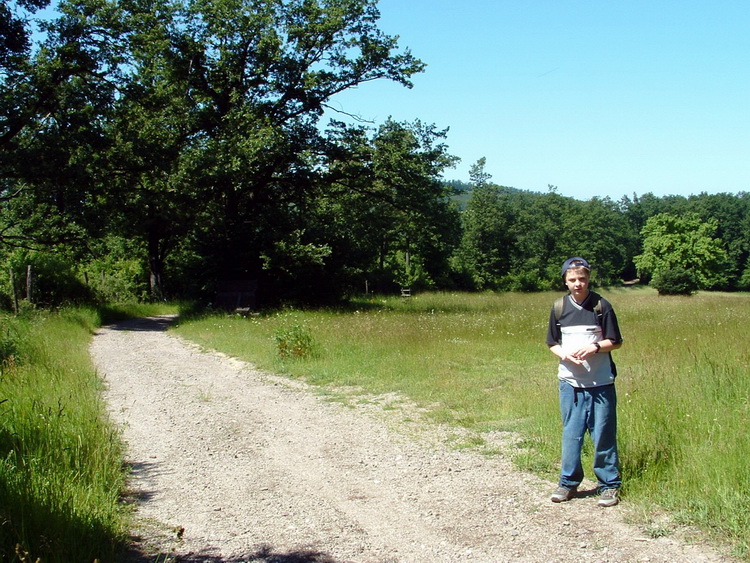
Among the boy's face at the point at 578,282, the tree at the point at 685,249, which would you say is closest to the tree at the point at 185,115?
the boy's face at the point at 578,282

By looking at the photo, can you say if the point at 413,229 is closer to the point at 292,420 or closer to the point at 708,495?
the point at 292,420

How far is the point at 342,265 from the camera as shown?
2659cm

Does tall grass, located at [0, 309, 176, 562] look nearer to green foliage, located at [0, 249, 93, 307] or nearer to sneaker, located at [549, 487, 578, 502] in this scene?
sneaker, located at [549, 487, 578, 502]

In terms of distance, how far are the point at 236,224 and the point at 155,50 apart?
6.99 metres

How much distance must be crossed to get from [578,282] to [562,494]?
1735 millimetres

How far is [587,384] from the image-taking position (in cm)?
532

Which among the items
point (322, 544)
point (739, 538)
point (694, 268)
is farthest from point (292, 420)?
point (694, 268)

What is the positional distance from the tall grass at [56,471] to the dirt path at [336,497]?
0.98 feet

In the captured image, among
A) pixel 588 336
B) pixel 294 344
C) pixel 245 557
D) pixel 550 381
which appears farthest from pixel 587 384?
pixel 294 344

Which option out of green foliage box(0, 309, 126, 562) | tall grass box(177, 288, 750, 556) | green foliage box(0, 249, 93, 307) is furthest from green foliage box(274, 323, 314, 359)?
green foliage box(0, 249, 93, 307)

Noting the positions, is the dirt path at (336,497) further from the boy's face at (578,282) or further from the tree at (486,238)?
the tree at (486,238)

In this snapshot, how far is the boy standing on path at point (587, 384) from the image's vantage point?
524 centimetres

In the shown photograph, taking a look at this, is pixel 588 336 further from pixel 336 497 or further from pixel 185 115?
pixel 185 115

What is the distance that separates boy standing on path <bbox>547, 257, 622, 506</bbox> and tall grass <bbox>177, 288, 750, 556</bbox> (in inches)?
14.1
